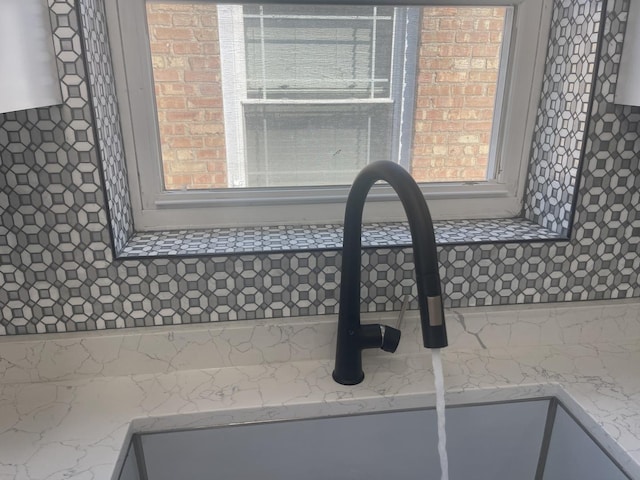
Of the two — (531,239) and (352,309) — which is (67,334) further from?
(531,239)

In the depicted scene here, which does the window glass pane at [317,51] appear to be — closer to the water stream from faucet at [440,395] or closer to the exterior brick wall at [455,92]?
the exterior brick wall at [455,92]

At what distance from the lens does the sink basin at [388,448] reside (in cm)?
92

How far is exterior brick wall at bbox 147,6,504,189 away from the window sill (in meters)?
0.12

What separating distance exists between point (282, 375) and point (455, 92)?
2.36ft

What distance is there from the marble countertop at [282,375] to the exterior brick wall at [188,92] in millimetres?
350

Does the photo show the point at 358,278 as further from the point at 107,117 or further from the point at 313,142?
the point at 107,117

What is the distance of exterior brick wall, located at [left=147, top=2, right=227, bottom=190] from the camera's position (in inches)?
39.1

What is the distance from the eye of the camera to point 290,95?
1.07 meters

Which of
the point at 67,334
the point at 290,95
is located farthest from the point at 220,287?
the point at 290,95

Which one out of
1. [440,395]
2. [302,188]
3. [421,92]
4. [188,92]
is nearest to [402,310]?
[440,395]

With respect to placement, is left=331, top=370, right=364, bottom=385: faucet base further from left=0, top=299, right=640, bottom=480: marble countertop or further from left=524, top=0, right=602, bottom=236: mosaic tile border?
left=524, top=0, right=602, bottom=236: mosaic tile border

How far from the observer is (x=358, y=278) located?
0.90 m

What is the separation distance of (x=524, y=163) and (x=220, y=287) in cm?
74

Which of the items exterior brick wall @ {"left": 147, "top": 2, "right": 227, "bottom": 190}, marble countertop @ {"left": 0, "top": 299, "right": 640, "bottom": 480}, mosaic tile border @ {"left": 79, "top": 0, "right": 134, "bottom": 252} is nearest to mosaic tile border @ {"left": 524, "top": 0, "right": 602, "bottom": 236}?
marble countertop @ {"left": 0, "top": 299, "right": 640, "bottom": 480}
